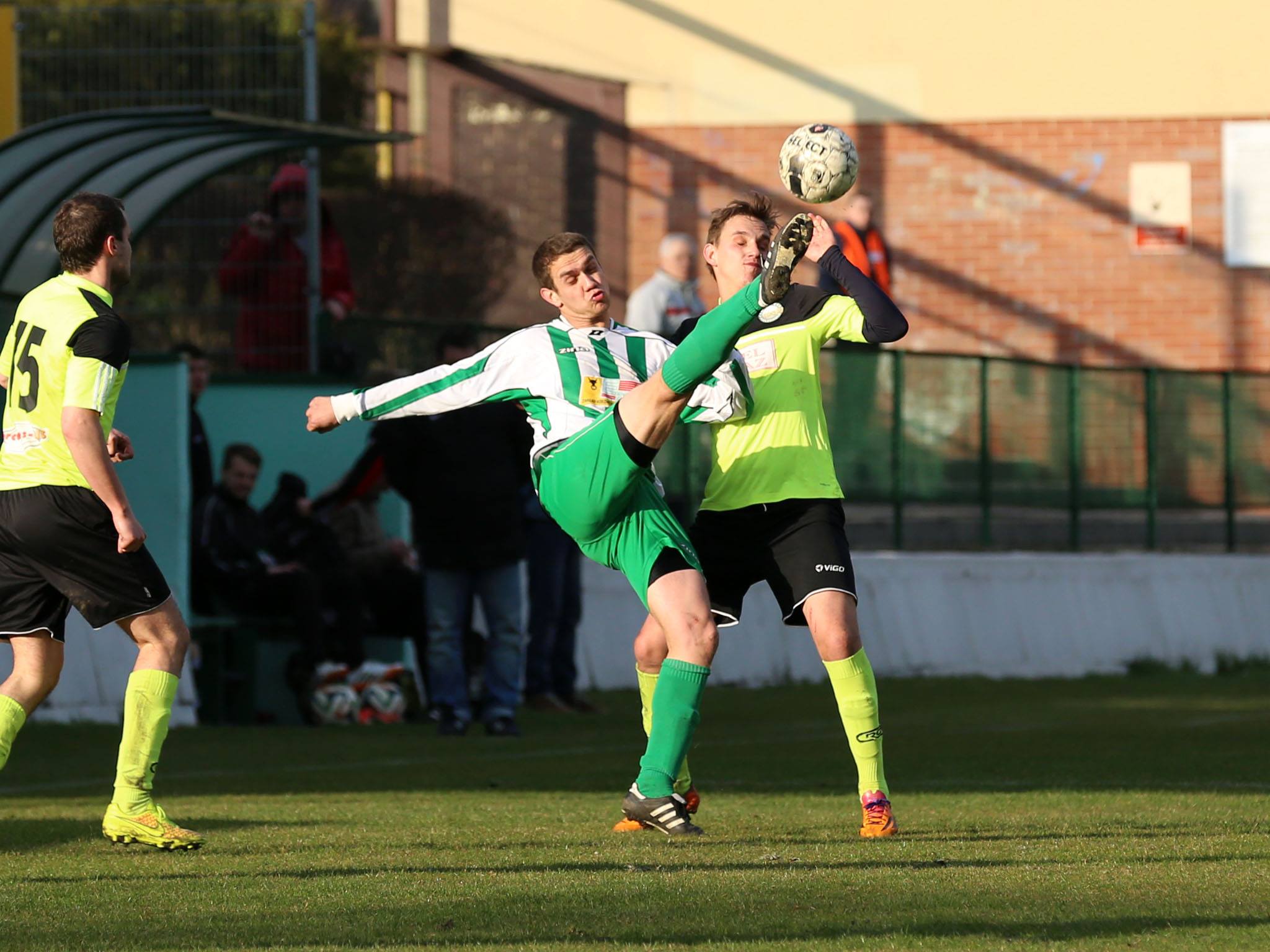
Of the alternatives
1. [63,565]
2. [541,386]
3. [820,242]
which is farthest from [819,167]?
[63,565]

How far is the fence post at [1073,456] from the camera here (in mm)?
18781

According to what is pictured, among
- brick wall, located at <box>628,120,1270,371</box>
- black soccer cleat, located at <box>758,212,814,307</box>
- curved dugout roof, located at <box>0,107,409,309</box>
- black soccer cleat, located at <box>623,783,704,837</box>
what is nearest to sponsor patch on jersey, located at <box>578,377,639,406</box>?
black soccer cleat, located at <box>758,212,814,307</box>

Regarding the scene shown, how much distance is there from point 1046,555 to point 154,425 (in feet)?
26.0

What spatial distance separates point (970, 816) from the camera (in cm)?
813

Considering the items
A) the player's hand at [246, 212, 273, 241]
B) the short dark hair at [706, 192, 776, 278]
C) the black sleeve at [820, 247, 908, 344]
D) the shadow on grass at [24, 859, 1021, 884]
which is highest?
the player's hand at [246, 212, 273, 241]

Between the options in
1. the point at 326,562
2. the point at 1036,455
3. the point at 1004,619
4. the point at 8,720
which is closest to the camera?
the point at 8,720

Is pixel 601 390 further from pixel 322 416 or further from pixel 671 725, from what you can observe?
pixel 671 725

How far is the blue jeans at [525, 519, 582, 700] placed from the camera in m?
14.0

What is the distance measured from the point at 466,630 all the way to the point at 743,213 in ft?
18.1

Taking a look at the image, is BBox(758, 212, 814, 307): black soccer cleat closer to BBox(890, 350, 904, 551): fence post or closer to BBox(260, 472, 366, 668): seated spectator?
BBox(260, 472, 366, 668): seated spectator

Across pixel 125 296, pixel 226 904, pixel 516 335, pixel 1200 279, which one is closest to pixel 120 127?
pixel 125 296

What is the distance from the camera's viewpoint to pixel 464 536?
42.2 ft

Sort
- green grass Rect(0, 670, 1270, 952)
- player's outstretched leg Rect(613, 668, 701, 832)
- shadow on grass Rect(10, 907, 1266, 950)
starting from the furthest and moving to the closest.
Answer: player's outstretched leg Rect(613, 668, 701, 832) → green grass Rect(0, 670, 1270, 952) → shadow on grass Rect(10, 907, 1266, 950)

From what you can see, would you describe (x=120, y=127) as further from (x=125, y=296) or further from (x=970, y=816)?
(x=970, y=816)
